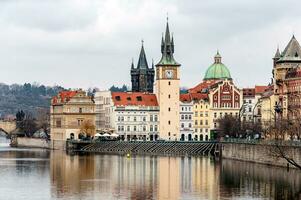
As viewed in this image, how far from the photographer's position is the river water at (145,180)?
81.6 metres

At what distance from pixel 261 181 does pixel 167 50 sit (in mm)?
93069

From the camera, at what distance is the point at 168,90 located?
186 metres

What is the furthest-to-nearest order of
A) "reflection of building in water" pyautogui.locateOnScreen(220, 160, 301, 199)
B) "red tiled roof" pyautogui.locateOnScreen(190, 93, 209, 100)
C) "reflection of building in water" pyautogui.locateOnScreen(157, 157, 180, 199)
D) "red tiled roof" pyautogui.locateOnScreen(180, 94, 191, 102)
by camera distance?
1. "red tiled roof" pyautogui.locateOnScreen(180, 94, 191, 102)
2. "red tiled roof" pyautogui.locateOnScreen(190, 93, 209, 100)
3. "reflection of building in water" pyautogui.locateOnScreen(220, 160, 301, 199)
4. "reflection of building in water" pyautogui.locateOnScreen(157, 157, 180, 199)

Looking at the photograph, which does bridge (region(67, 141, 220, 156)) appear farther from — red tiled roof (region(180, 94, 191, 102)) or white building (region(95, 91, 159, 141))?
red tiled roof (region(180, 94, 191, 102))

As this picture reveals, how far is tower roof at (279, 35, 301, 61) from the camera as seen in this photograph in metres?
152

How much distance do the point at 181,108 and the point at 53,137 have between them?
86.4ft

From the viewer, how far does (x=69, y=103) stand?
620ft

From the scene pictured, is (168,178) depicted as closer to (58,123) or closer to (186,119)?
(186,119)

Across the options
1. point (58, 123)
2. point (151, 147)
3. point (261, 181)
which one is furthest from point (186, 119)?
point (261, 181)

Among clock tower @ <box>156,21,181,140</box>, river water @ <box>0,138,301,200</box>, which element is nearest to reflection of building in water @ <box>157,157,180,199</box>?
river water @ <box>0,138,301,200</box>

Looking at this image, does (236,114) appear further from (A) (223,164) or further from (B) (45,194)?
(B) (45,194)

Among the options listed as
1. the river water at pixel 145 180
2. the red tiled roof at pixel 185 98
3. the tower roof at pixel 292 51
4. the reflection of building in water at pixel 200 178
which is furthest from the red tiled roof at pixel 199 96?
the river water at pixel 145 180

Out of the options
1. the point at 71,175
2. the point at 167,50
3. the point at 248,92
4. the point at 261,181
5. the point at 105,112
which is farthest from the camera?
the point at 105,112

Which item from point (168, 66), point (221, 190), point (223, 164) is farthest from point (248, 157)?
point (168, 66)
